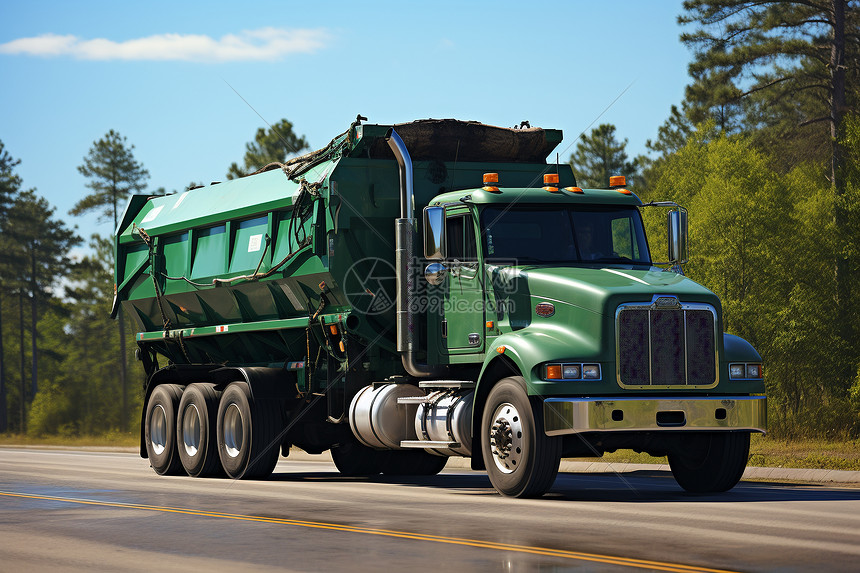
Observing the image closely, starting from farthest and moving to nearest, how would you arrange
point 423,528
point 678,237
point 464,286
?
point 464,286
point 678,237
point 423,528

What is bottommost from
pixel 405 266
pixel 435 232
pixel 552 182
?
pixel 405 266

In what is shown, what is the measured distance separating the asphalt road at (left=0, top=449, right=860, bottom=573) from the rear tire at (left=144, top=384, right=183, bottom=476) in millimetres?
3207

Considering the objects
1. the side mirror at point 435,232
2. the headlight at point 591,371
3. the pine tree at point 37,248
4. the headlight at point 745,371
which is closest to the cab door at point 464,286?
the side mirror at point 435,232

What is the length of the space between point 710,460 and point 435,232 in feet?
13.4

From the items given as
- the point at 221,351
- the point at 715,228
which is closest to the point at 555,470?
the point at 221,351

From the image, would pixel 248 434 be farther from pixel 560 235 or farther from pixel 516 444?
pixel 560 235

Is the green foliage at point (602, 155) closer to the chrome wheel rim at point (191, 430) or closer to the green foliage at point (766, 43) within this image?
the green foliage at point (766, 43)

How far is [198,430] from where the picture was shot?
19500 millimetres

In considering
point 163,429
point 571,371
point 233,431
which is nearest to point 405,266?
point 571,371

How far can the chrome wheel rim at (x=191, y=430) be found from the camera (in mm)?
19500

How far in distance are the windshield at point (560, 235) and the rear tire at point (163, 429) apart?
24.4ft

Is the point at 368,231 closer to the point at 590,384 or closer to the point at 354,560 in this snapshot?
the point at 590,384

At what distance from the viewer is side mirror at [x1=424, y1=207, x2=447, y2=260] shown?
1500cm

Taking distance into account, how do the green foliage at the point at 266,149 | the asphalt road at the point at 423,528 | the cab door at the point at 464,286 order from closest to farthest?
the asphalt road at the point at 423,528
the cab door at the point at 464,286
the green foliage at the point at 266,149
